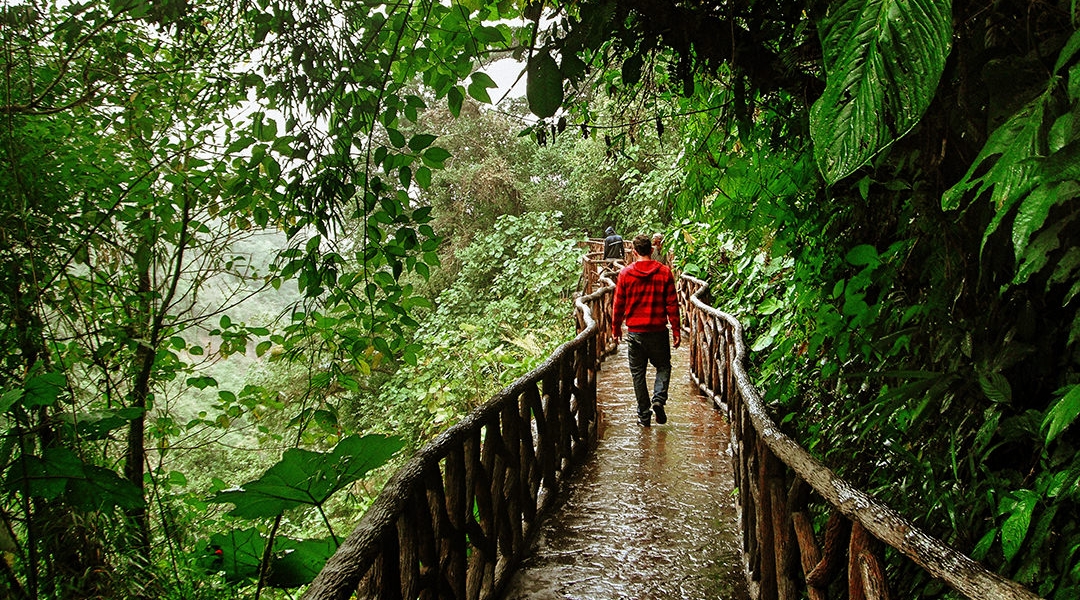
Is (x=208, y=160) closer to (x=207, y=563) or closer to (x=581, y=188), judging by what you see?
(x=207, y=563)

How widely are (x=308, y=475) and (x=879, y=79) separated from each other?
1.95 meters

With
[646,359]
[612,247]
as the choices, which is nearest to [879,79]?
[646,359]

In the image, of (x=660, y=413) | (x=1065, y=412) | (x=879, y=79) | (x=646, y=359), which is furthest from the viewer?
(x=660, y=413)

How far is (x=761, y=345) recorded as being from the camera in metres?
5.90

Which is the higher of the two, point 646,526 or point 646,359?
point 646,359

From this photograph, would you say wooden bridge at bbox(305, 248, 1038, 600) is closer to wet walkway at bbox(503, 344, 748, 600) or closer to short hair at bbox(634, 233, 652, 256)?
wet walkway at bbox(503, 344, 748, 600)

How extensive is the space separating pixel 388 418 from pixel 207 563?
1143 centimetres

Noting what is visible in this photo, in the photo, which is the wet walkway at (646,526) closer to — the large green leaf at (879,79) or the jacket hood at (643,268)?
the jacket hood at (643,268)

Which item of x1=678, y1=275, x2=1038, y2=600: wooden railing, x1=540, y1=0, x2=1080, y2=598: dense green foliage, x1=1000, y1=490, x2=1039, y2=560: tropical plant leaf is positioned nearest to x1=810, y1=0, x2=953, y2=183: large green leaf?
x1=540, y1=0, x2=1080, y2=598: dense green foliage

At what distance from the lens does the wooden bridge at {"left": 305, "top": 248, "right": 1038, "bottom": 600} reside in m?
1.94

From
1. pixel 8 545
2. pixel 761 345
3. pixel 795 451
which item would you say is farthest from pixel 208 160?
pixel 761 345

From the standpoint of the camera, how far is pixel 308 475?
6.68 ft

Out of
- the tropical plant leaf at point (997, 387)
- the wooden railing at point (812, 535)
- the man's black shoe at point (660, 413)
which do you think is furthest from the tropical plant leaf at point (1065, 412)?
the man's black shoe at point (660, 413)

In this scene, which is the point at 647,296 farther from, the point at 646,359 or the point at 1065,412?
the point at 1065,412
